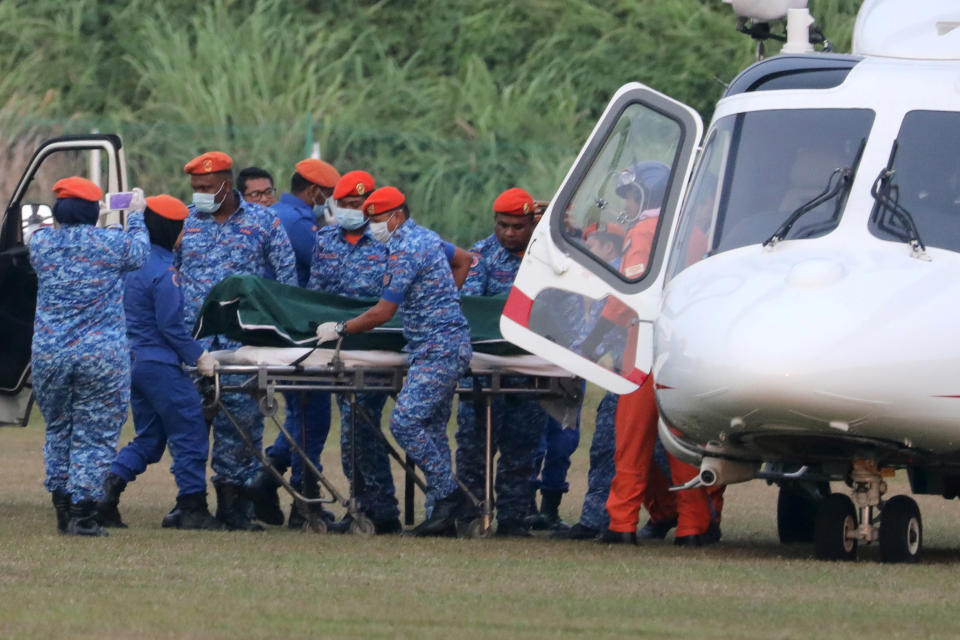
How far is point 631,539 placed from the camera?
1057cm

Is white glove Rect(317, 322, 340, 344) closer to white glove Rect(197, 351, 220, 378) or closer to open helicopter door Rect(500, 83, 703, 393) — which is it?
white glove Rect(197, 351, 220, 378)

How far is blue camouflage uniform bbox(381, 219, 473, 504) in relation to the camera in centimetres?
1076

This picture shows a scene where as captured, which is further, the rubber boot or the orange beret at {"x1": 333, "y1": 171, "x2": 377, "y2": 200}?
the orange beret at {"x1": 333, "y1": 171, "x2": 377, "y2": 200}

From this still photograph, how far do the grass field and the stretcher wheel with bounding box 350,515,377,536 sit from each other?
1.23ft

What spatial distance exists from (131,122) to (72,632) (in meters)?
17.5

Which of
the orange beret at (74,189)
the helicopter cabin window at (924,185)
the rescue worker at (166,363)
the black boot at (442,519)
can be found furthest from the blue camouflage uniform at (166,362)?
the helicopter cabin window at (924,185)

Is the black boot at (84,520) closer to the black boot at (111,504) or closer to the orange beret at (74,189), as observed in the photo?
the black boot at (111,504)

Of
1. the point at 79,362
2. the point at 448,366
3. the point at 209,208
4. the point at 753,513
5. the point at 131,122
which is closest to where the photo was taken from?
the point at 79,362

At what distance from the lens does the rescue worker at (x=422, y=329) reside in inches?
420

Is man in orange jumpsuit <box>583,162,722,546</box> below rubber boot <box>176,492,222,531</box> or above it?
above

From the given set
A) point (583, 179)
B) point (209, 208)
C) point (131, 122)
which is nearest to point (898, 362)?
point (583, 179)

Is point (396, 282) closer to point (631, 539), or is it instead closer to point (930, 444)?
point (631, 539)

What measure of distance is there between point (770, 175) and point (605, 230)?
1107 millimetres

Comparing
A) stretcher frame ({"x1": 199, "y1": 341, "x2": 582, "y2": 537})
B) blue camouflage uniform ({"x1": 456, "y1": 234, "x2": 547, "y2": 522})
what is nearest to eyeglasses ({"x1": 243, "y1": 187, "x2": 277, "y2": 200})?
stretcher frame ({"x1": 199, "y1": 341, "x2": 582, "y2": 537})
